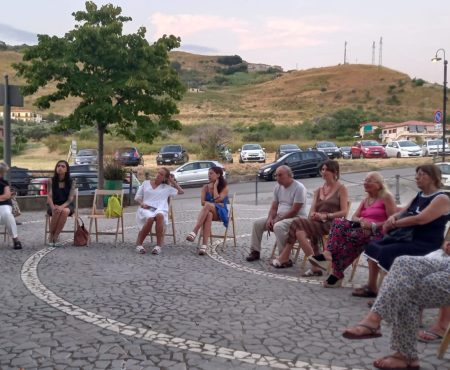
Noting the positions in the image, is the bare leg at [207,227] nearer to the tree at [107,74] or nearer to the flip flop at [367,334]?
the flip flop at [367,334]

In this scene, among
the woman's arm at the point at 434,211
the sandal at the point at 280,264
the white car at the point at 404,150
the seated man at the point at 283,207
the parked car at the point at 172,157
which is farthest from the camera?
the white car at the point at 404,150

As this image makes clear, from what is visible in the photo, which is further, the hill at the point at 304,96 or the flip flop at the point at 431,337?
the hill at the point at 304,96

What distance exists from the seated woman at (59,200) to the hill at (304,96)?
66985 millimetres

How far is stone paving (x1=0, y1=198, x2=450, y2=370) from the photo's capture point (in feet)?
13.9

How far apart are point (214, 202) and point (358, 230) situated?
3.17 metres

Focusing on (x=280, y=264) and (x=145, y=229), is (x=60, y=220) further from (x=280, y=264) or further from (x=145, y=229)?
(x=280, y=264)

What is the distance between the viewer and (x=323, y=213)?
723cm

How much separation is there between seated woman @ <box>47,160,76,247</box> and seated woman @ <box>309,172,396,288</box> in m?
4.64

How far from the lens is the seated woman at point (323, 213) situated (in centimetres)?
716

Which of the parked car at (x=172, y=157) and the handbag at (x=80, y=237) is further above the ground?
the parked car at (x=172, y=157)

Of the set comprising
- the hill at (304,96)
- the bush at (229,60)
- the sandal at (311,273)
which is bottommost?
the sandal at (311,273)

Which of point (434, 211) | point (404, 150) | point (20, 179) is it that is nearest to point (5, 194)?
point (434, 211)

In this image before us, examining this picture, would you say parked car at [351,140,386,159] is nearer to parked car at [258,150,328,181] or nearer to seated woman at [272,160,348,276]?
parked car at [258,150,328,181]

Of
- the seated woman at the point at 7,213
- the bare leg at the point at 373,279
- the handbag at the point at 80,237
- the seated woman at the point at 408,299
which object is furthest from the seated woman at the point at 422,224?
the seated woman at the point at 7,213
